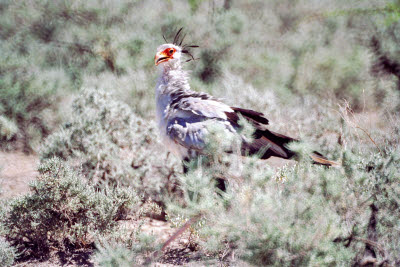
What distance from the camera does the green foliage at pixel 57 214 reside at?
12.9 ft

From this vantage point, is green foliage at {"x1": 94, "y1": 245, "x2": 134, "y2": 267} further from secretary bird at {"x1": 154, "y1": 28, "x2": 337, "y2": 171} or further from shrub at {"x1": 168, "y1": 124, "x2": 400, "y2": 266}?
secretary bird at {"x1": 154, "y1": 28, "x2": 337, "y2": 171}

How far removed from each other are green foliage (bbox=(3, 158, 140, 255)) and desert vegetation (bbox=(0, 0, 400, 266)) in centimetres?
1

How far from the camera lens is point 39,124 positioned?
286 inches

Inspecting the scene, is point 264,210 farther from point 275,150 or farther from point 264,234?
point 275,150

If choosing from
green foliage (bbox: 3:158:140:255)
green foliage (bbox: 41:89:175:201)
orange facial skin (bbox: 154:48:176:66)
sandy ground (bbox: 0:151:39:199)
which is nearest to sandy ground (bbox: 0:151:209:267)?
sandy ground (bbox: 0:151:39:199)

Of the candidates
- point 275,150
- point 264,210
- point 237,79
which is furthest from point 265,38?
point 264,210

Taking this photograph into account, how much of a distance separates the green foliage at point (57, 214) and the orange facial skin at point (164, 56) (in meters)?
1.46

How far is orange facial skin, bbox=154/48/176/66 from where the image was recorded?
15.3 feet

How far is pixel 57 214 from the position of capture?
402cm

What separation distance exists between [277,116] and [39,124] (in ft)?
12.8

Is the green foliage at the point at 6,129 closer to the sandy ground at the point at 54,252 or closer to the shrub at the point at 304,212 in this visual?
the sandy ground at the point at 54,252

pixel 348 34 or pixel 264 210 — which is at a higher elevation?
pixel 348 34

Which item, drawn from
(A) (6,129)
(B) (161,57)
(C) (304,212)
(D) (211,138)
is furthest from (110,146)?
(C) (304,212)

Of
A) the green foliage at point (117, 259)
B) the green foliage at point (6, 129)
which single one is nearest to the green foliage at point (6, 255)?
the green foliage at point (117, 259)
